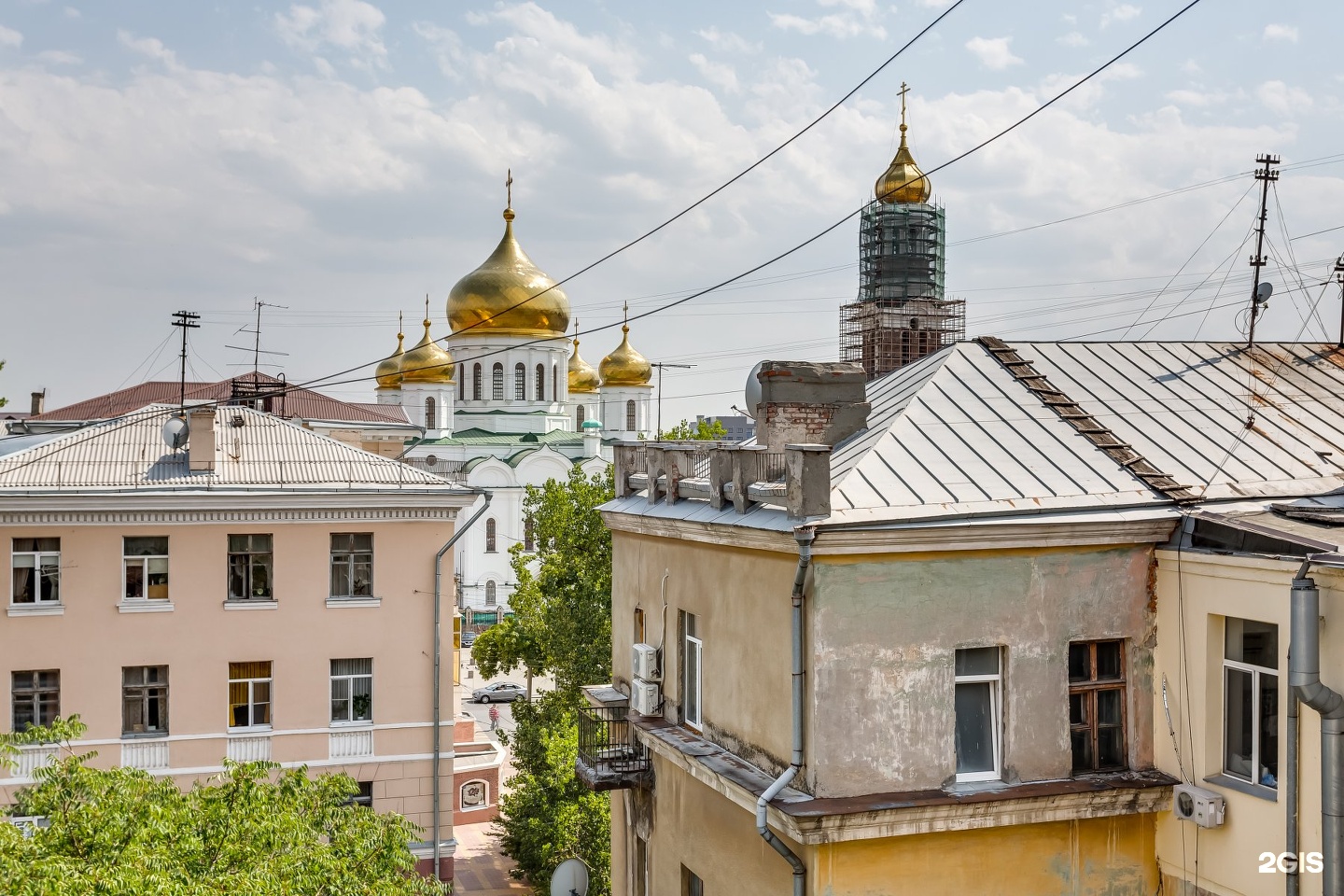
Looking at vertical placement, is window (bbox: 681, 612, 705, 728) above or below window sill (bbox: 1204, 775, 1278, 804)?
above

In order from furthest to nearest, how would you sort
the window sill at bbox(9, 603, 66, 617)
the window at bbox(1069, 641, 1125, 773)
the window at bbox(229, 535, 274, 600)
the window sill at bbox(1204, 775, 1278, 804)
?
the window at bbox(229, 535, 274, 600)
the window sill at bbox(9, 603, 66, 617)
the window at bbox(1069, 641, 1125, 773)
the window sill at bbox(1204, 775, 1278, 804)

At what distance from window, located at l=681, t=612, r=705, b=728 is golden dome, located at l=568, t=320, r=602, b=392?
66670mm

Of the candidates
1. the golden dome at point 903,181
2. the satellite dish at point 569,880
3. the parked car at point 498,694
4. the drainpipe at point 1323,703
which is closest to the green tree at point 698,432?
the golden dome at point 903,181

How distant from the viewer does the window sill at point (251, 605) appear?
1939 cm

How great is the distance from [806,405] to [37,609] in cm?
1314

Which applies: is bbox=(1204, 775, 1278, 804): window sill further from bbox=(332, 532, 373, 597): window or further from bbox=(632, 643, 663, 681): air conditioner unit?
bbox=(332, 532, 373, 597): window

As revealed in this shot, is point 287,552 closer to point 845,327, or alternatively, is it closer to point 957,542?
point 957,542

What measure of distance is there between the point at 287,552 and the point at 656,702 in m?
9.15

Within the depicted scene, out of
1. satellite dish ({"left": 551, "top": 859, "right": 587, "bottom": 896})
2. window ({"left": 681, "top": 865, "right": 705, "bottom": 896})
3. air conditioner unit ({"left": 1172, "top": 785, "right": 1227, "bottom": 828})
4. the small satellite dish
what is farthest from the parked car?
air conditioner unit ({"left": 1172, "top": 785, "right": 1227, "bottom": 828})

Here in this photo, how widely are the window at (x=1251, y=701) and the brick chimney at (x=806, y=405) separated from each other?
12.3 feet

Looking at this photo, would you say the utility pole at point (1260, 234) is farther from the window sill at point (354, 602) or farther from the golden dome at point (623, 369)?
the golden dome at point (623, 369)

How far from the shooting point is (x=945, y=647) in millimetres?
9656

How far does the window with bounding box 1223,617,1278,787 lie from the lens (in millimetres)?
9164

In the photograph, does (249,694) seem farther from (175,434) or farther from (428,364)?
(428,364)
